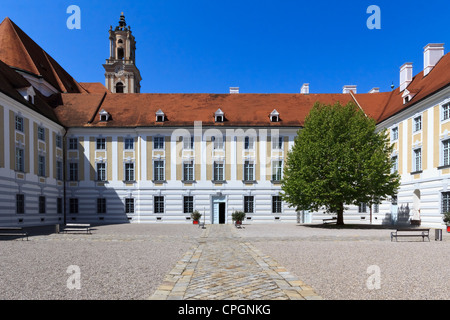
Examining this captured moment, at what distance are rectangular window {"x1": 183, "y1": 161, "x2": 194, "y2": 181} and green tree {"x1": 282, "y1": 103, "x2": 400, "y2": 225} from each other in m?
10.5

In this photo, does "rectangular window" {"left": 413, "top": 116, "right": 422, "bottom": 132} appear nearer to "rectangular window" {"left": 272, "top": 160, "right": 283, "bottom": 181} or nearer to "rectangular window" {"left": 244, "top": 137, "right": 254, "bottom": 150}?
"rectangular window" {"left": 272, "top": 160, "right": 283, "bottom": 181}

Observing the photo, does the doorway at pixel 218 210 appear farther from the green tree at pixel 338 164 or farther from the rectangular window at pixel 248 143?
the green tree at pixel 338 164

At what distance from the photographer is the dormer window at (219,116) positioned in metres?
34.3

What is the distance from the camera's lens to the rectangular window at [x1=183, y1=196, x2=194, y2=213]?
33906 mm

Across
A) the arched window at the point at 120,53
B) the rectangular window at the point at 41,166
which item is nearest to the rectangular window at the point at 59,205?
the rectangular window at the point at 41,166

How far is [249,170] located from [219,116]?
6214 millimetres

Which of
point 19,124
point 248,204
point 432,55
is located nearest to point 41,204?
point 19,124

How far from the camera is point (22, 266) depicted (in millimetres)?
9430

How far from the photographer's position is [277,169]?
113ft

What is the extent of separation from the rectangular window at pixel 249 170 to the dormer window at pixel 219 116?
16.3ft

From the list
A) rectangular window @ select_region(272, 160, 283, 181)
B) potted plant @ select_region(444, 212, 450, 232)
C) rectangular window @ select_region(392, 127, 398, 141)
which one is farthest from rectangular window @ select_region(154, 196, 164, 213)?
potted plant @ select_region(444, 212, 450, 232)

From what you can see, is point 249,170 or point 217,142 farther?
point 249,170

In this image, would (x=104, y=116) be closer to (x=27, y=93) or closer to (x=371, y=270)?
(x=27, y=93)

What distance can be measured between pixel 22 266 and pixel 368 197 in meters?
23.2
